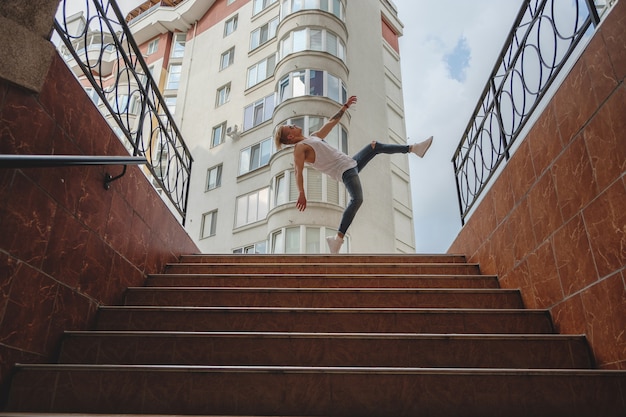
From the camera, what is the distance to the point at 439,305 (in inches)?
136

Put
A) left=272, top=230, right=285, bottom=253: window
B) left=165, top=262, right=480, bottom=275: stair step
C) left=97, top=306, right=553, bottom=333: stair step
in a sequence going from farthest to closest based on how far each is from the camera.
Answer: left=272, top=230, right=285, bottom=253: window < left=165, top=262, right=480, bottom=275: stair step < left=97, top=306, right=553, bottom=333: stair step

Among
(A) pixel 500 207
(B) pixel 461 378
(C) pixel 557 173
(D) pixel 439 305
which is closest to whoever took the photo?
(B) pixel 461 378

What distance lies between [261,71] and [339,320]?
18828 millimetres

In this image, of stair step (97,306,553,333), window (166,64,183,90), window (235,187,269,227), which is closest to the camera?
stair step (97,306,553,333)

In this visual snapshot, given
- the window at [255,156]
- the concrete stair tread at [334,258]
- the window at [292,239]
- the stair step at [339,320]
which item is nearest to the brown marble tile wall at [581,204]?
the stair step at [339,320]

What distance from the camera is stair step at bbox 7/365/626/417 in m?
2.11

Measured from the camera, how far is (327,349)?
2646 mm

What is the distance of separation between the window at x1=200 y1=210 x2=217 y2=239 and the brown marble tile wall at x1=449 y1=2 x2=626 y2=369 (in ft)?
52.9

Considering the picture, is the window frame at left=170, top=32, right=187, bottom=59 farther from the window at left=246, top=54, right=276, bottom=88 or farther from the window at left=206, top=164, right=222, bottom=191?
the window at left=206, top=164, right=222, bottom=191

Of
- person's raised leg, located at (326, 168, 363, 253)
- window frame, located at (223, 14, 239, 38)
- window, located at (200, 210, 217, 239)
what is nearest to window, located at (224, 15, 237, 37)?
window frame, located at (223, 14, 239, 38)

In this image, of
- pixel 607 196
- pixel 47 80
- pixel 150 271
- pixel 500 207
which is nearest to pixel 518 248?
pixel 500 207

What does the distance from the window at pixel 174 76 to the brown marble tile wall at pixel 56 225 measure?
2515cm

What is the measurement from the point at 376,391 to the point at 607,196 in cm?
160

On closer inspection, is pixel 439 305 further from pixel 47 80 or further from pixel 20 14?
pixel 20 14
